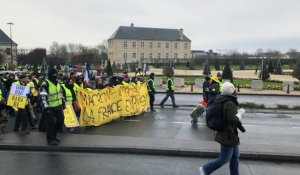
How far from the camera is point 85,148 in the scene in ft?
29.2

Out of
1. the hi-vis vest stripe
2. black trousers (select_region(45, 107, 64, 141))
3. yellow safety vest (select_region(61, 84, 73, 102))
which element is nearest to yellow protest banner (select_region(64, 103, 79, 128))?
yellow safety vest (select_region(61, 84, 73, 102))

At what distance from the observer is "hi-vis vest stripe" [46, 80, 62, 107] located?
30.2ft

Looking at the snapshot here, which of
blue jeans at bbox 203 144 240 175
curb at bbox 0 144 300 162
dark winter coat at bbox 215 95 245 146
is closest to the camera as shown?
dark winter coat at bbox 215 95 245 146

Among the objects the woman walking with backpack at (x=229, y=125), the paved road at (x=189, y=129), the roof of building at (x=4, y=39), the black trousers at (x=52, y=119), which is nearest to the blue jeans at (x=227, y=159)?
the woman walking with backpack at (x=229, y=125)

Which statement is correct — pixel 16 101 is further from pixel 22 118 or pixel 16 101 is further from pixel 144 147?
pixel 144 147

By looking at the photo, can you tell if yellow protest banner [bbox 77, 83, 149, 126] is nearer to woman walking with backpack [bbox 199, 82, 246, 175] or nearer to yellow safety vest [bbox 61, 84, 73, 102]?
yellow safety vest [bbox 61, 84, 73, 102]

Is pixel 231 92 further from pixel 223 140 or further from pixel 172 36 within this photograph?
pixel 172 36

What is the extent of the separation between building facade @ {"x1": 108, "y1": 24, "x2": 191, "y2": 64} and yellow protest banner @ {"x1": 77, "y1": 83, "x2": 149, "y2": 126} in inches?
3707

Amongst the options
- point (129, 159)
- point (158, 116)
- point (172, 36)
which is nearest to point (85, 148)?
point (129, 159)

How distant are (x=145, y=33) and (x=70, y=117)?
105 m

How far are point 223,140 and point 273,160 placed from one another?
2771 millimetres

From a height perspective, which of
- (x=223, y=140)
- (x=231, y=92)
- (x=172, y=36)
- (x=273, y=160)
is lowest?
(x=273, y=160)

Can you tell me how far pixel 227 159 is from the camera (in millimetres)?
6203

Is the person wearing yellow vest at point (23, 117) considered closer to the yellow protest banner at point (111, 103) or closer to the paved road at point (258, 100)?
the yellow protest banner at point (111, 103)
